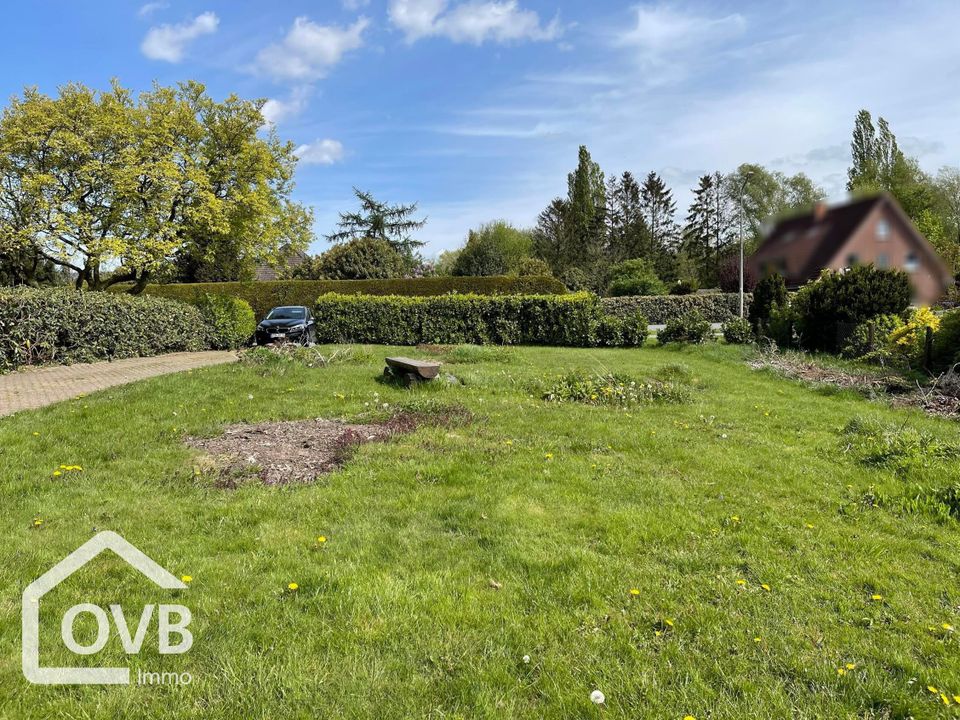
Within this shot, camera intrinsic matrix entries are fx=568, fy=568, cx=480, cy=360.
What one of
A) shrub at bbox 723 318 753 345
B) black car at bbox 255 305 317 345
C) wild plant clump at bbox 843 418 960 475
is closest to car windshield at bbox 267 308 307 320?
black car at bbox 255 305 317 345

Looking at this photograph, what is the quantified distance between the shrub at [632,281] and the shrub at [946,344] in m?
20.4

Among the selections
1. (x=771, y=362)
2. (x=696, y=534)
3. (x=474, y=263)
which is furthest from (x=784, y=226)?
(x=474, y=263)

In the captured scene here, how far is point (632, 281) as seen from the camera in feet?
104

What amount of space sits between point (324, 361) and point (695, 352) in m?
9.17

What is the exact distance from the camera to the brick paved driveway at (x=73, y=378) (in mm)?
8148

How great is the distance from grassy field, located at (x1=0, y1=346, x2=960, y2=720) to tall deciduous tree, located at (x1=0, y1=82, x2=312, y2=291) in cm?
1015

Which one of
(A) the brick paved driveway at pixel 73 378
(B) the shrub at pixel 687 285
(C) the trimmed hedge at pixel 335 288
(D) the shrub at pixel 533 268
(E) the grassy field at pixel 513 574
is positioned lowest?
(E) the grassy field at pixel 513 574

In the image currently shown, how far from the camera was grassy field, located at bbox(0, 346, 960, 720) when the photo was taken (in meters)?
2.23

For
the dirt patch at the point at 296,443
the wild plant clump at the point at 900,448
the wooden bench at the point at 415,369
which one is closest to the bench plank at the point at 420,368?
the wooden bench at the point at 415,369

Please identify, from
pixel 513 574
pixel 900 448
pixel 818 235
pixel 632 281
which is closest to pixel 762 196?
pixel 818 235

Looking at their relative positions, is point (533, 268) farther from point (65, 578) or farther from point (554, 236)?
point (65, 578)

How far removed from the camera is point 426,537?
360 cm

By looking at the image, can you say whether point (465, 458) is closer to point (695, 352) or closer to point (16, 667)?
point (16, 667)

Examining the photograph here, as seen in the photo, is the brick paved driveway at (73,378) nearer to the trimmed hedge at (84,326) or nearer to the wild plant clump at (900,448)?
the trimmed hedge at (84,326)
